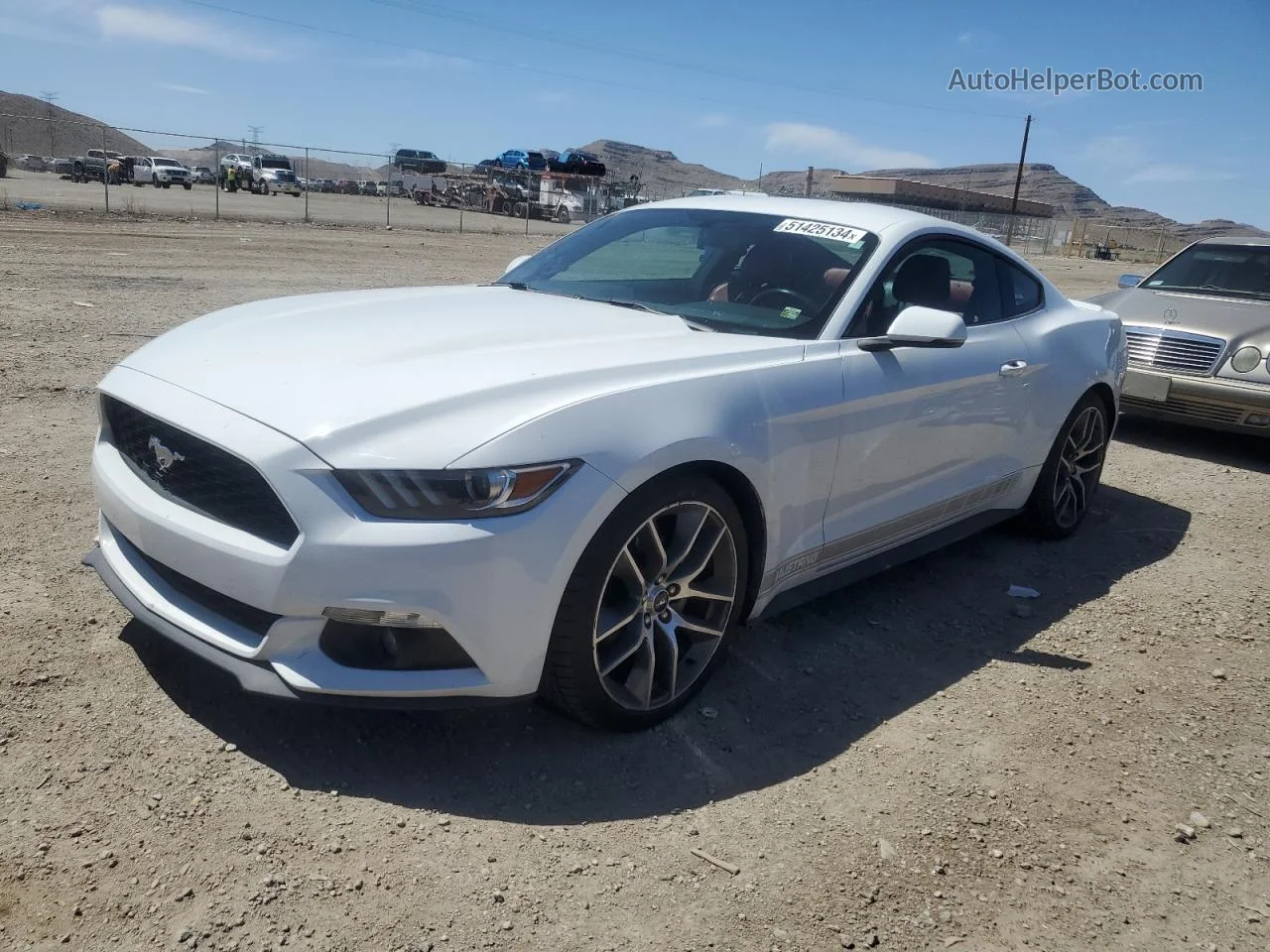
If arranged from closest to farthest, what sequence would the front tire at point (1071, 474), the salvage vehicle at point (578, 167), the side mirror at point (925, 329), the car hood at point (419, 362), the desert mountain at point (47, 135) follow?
the car hood at point (419, 362) < the side mirror at point (925, 329) < the front tire at point (1071, 474) < the salvage vehicle at point (578, 167) < the desert mountain at point (47, 135)

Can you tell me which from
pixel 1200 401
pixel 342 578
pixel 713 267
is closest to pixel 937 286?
pixel 713 267

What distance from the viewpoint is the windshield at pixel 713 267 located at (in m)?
3.84

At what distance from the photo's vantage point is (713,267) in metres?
4.22

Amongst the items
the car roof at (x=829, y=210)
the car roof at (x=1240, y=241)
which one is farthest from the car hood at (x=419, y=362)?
the car roof at (x=1240, y=241)

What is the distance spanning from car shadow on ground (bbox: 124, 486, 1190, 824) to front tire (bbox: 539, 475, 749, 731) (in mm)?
164

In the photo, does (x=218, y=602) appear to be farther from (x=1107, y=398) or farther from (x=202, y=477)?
(x=1107, y=398)

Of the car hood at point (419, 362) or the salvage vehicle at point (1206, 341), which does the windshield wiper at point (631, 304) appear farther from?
the salvage vehicle at point (1206, 341)

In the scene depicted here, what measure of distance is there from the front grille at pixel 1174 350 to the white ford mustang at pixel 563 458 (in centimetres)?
403

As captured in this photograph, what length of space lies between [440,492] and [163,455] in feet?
3.02

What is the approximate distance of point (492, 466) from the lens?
2.60 meters

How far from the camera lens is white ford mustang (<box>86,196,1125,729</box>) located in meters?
2.59

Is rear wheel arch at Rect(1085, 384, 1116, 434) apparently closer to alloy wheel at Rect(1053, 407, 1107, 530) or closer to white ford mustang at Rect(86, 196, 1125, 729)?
alloy wheel at Rect(1053, 407, 1107, 530)

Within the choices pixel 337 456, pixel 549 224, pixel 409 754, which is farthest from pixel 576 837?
pixel 549 224

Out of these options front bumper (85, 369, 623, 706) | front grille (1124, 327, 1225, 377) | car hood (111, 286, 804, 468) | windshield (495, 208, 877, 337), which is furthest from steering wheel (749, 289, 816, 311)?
front grille (1124, 327, 1225, 377)
